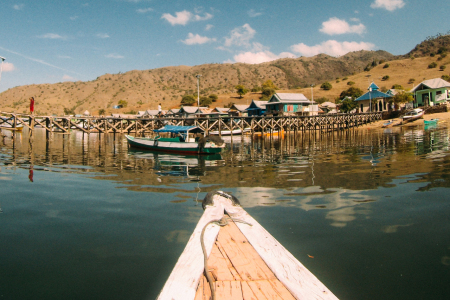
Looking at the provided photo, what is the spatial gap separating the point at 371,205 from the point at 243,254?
247 inches

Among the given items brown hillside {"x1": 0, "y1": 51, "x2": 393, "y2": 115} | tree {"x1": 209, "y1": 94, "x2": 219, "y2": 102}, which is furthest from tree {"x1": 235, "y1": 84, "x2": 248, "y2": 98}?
brown hillside {"x1": 0, "y1": 51, "x2": 393, "y2": 115}

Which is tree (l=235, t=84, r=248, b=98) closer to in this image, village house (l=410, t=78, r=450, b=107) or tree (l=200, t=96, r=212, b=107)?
tree (l=200, t=96, r=212, b=107)

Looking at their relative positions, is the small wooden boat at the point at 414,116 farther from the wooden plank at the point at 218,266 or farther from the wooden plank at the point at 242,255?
the wooden plank at the point at 218,266

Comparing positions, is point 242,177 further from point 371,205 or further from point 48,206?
point 48,206

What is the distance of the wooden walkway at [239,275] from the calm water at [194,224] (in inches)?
58.7

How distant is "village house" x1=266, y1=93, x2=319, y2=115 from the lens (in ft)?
225

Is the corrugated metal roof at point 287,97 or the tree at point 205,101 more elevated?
the tree at point 205,101

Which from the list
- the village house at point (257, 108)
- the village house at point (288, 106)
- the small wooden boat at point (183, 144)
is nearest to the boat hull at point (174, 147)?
the small wooden boat at point (183, 144)

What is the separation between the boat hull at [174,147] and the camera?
27.1 meters

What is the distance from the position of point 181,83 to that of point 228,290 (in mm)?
167803

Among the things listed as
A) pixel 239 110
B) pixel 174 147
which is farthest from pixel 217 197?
pixel 239 110

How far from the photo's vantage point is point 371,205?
→ 9.01 m

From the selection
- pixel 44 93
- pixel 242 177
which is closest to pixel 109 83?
pixel 44 93

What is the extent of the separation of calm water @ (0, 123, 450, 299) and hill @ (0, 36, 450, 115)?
95.7m
